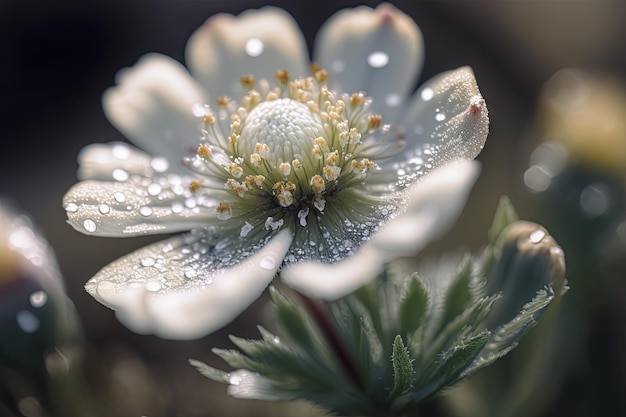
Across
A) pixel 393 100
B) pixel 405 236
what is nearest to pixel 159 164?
pixel 393 100

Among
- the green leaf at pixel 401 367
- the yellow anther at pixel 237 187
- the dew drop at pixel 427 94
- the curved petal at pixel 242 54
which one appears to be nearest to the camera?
the green leaf at pixel 401 367

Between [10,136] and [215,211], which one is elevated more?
[215,211]

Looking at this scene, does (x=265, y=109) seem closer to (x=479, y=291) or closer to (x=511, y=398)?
(x=479, y=291)

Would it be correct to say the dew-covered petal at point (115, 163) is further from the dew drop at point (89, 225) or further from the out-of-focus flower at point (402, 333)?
the out-of-focus flower at point (402, 333)

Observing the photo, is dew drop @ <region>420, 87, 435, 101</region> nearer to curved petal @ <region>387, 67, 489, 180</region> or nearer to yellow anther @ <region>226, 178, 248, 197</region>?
curved petal @ <region>387, 67, 489, 180</region>

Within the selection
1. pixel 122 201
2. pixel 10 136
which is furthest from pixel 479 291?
pixel 10 136

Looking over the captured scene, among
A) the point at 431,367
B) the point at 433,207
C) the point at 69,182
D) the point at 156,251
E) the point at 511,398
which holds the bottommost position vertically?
the point at 511,398

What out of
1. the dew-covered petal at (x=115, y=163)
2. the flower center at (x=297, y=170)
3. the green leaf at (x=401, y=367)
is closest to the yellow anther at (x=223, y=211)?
the flower center at (x=297, y=170)

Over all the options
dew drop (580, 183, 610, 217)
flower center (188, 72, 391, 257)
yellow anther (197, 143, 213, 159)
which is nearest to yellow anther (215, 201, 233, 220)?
flower center (188, 72, 391, 257)
